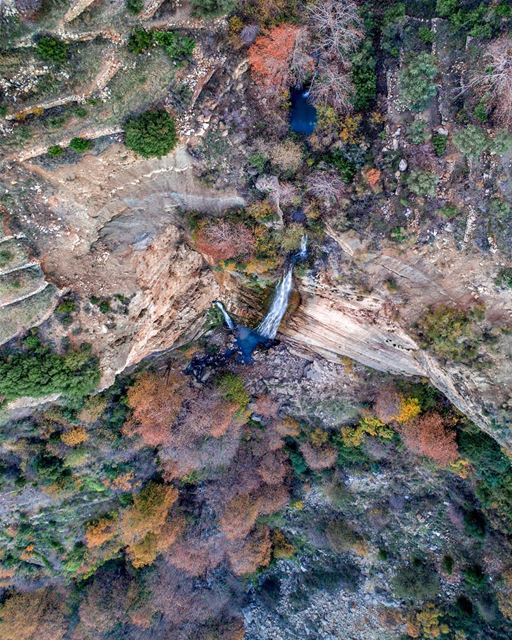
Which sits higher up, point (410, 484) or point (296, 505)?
point (410, 484)

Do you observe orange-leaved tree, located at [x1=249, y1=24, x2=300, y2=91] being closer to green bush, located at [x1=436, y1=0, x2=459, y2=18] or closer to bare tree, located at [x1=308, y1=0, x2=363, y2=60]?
bare tree, located at [x1=308, y1=0, x2=363, y2=60]

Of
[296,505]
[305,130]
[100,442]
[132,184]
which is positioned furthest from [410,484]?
[132,184]

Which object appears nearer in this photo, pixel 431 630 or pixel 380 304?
pixel 380 304

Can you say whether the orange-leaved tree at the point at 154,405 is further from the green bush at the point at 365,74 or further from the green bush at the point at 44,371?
the green bush at the point at 365,74

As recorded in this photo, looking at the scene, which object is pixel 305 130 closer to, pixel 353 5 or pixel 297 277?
pixel 353 5

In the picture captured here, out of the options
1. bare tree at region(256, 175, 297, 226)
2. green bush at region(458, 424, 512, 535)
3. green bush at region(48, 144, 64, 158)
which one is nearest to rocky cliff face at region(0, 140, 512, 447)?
green bush at region(48, 144, 64, 158)

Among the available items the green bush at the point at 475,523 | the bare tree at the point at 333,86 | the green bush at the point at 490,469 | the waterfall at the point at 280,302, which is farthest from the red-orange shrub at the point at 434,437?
the bare tree at the point at 333,86
